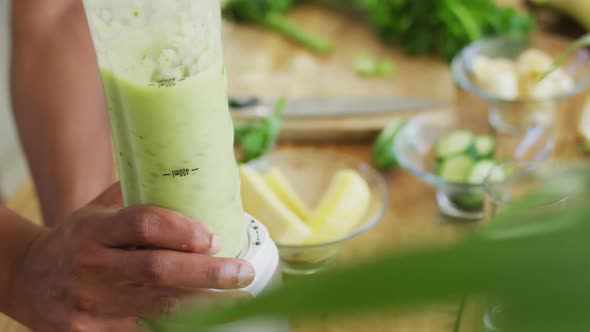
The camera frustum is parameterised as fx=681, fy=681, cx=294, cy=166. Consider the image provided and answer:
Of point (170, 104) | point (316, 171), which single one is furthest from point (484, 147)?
point (170, 104)

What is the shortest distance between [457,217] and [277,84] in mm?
493

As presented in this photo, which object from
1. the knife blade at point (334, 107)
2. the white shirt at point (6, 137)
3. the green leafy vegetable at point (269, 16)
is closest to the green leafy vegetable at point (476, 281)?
the knife blade at point (334, 107)

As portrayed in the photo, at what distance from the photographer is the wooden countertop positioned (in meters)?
0.87

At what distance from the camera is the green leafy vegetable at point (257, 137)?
1.00m

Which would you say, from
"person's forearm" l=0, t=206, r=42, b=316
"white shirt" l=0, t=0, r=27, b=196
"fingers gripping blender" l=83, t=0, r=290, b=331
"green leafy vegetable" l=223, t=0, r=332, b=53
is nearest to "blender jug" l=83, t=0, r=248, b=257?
"fingers gripping blender" l=83, t=0, r=290, b=331

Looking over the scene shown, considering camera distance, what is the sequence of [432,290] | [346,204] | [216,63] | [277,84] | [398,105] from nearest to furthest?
1. [432,290]
2. [216,63]
3. [346,204]
4. [398,105]
5. [277,84]

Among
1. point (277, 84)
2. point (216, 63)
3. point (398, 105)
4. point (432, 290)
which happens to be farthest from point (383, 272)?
point (277, 84)

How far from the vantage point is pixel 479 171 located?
896 mm

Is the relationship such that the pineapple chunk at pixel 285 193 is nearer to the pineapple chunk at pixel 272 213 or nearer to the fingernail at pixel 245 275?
the pineapple chunk at pixel 272 213

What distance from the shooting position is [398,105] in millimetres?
1111

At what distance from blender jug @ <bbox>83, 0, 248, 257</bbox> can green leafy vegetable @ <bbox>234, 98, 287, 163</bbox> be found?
0.45 m

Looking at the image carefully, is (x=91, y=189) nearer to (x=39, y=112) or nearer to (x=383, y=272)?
(x=39, y=112)

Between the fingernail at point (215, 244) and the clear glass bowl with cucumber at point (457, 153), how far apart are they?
15.8 inches

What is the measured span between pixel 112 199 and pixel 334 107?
0.56m
